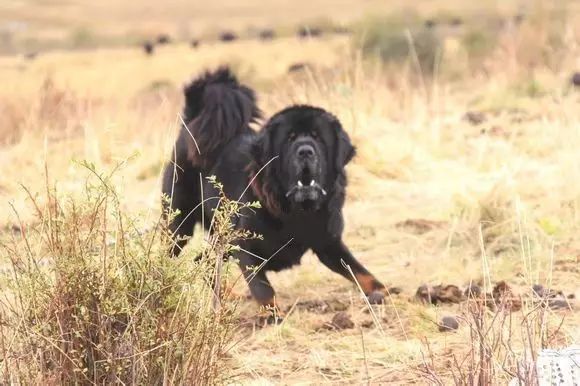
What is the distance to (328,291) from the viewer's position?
7695mm

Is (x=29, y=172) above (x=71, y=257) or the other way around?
the other way around

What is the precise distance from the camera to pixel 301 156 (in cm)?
704

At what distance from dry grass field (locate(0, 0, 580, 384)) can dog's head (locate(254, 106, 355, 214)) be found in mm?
617

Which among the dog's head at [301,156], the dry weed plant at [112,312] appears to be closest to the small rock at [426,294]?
the dog's head at [301,156]

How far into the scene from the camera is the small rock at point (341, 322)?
645cm

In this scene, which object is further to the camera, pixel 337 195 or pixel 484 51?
pixel 484 51

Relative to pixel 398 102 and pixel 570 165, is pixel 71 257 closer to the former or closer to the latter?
pixel 570 165

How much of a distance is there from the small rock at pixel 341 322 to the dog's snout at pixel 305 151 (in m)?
1.04

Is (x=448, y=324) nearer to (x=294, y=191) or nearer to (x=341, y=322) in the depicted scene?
(x=341, y=322)

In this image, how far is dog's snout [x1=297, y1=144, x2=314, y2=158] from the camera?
700 centimetres

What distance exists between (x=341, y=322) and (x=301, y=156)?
1.11m

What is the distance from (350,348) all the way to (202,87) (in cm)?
269

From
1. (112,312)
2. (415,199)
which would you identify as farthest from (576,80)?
(112,312)

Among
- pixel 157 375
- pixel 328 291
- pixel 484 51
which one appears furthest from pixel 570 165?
pixel 484 51
